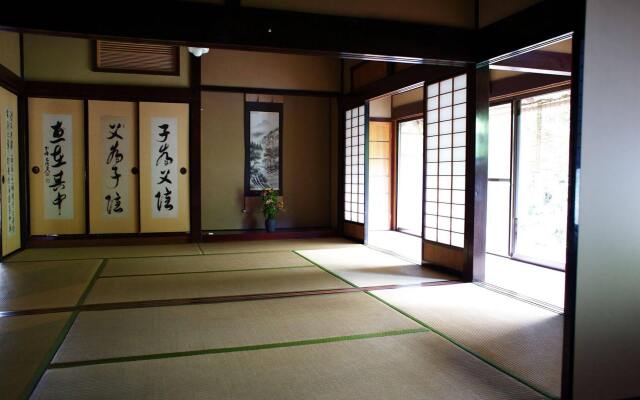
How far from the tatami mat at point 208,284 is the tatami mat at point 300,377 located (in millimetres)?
1403

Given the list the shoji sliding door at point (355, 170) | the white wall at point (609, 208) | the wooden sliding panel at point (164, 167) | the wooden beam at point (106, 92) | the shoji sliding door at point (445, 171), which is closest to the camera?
the white wall at point (609, 208)

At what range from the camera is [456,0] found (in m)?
4.24

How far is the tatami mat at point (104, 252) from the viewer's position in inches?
227

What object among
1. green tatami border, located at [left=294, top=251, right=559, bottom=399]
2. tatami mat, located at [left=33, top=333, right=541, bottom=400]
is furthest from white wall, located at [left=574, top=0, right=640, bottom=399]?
tatami mat, located at [left=33, top=333, right=541, bottom=400]

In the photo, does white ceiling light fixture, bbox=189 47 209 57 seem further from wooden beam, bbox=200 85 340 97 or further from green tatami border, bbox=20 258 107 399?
green tatami border, bbox=20 258 107 399

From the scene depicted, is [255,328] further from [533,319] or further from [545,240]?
[545,240]

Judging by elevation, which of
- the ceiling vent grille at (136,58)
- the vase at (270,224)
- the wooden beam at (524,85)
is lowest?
the vase at (270,224)

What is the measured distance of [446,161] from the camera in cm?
522

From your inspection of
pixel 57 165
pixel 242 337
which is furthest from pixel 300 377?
pixel 57 165

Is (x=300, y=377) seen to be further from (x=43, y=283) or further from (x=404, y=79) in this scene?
(x=404, y=79)

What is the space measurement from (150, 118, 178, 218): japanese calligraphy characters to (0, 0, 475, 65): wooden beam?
3672 mm

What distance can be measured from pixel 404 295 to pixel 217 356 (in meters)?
1.84

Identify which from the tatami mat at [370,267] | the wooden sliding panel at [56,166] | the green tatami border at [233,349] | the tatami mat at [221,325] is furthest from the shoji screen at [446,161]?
the wooden sliding panel at [56,166]

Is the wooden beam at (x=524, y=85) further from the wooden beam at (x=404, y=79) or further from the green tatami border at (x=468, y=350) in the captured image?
the green tatami border at (x=468, y=350)
